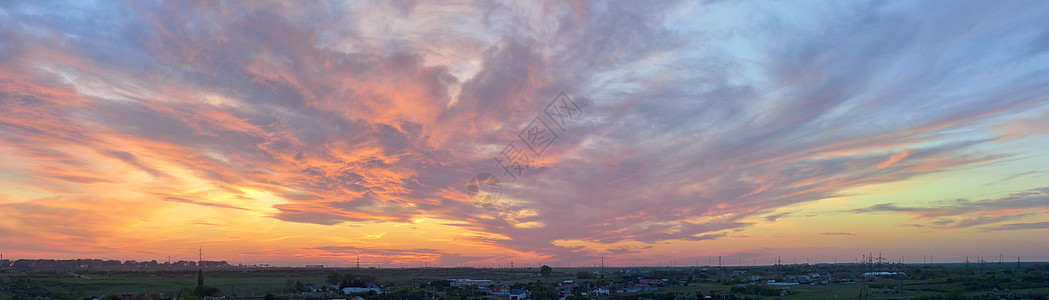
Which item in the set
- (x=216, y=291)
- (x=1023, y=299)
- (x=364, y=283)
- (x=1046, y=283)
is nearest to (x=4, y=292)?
(x=216, y=291)

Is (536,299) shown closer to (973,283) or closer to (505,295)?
(505,295)

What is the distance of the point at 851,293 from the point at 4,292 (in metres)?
108

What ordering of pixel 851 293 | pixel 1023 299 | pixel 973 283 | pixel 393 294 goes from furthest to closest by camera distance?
pixel 973 283 < pixel 851 293 < pixel 393 294 < pixel 1023 299

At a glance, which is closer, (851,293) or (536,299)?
(536,299)

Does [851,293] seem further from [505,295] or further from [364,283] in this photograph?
[364,283]

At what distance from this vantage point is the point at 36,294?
73625mm

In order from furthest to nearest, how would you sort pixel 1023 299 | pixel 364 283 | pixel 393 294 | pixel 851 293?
1. pixel 364 283
2. pixel 851 293
3. pixel 393 294
4. pixel 1023 299

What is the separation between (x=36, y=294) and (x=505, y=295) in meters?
56.7

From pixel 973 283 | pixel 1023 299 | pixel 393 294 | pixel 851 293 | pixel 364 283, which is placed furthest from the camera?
pixel 364 283

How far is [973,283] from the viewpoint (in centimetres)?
9044

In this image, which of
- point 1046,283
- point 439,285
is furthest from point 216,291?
point 1046,283

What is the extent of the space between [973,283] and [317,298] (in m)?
93.2

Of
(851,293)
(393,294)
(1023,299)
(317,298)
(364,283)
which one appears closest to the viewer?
(1023,299)

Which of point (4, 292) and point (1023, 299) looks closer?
point (1023, 299)
